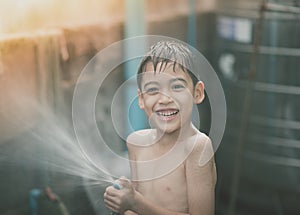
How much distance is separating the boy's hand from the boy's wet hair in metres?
0.15

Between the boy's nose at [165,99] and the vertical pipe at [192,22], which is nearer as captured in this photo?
the boy's nose at [165,99]

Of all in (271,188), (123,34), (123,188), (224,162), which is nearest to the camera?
(123,188)

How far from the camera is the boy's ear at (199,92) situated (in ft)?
2.34

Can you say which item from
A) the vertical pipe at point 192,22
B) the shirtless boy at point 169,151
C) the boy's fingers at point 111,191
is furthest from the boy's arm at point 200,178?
the vertical pipe at point 192,22

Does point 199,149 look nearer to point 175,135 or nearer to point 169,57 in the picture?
point 175,135

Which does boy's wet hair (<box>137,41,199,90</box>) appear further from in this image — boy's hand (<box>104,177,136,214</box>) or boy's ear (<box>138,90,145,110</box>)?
boy's hand (<box>104,177,136,214</box>)

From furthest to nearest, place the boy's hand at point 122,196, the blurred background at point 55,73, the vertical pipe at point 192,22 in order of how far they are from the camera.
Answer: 1. the vertical pipe at point 192,22
2. the blurred background at point 55,73
3. the boy's hand at point 122,196

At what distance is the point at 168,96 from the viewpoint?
685mm

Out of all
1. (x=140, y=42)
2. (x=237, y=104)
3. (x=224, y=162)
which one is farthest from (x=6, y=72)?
(x=237, y=104)

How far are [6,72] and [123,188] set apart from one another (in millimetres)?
279

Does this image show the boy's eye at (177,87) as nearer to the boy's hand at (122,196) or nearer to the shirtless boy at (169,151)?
the shirtless boy at (169,151)

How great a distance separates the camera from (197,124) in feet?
2.45

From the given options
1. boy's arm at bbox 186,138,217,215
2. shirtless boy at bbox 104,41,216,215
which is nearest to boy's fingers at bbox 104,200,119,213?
shirtless boy at bbox 104,41,216,215

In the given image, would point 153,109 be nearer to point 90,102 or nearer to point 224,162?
point 90,102
